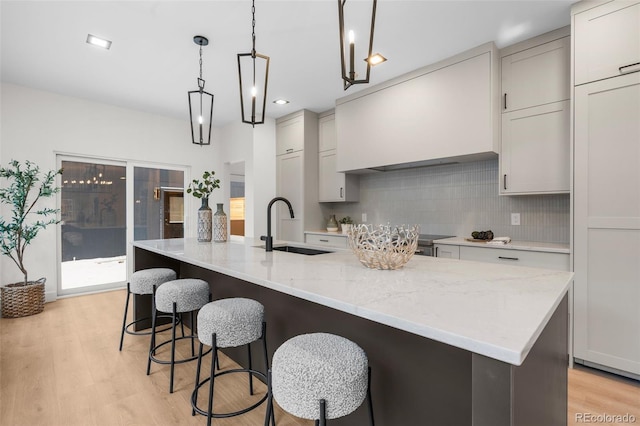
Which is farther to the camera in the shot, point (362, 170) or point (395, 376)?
point (362, 170)

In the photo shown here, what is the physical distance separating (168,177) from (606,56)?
A: 5.22 m

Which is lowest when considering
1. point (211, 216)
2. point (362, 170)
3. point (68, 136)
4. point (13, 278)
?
point (13, 278)

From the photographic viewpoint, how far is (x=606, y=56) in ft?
7.18

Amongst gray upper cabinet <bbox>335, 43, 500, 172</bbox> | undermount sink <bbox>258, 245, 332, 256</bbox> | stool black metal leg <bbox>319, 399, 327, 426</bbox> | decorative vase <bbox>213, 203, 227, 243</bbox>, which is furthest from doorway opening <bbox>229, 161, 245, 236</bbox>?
stool black metal leg <bbox>319, 399, 327, 426</bbox>

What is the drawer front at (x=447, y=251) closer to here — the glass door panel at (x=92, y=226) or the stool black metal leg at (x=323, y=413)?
the stool black metal leg at (x=323, y=413)

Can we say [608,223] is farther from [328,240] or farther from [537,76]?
[328,240]

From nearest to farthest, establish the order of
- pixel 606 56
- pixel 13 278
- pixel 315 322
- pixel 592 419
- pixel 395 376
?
pixel 395 376, pixel 315 322, pixel 592 419, pixel 606 56, pixel 13 278

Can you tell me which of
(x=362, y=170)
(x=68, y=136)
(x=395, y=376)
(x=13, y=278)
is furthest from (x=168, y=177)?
(x=395, y=376)

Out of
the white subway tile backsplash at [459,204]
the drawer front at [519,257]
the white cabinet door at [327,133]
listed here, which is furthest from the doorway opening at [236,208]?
the drawer front at [519,257]

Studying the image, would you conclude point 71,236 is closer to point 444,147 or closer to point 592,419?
point 444,147

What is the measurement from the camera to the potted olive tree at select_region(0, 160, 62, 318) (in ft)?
11.2

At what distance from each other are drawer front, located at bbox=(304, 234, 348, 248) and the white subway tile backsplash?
0.57 meters

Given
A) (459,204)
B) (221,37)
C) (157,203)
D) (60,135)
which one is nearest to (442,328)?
(221,37)

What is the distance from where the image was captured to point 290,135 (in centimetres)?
477
